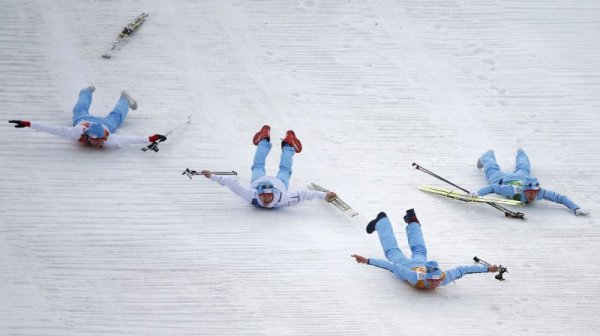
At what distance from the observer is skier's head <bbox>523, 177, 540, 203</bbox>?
1211 cm

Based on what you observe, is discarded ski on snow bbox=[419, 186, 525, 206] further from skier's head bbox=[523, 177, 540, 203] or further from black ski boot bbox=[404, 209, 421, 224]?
black ski boot bbox=[404, 209, 421, 224]

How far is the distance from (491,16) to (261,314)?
8.78 m

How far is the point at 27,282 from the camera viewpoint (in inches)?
386

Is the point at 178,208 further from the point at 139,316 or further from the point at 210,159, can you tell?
the point at 139,316

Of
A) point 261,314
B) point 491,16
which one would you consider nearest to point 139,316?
point 261,314

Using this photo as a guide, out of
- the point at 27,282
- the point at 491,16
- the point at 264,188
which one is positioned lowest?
the point at 27,282

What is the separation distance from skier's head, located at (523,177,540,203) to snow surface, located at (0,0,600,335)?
231 mm

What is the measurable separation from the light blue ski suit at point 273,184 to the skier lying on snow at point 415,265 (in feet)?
4.14

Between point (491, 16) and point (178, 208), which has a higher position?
point (491, 16)

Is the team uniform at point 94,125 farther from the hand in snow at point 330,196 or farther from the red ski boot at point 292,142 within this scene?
the hand in snow at point 330,196

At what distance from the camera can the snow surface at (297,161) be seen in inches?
390

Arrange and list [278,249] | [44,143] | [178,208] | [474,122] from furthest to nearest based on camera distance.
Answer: [474,122], [44,143], [178,208], [278,249]

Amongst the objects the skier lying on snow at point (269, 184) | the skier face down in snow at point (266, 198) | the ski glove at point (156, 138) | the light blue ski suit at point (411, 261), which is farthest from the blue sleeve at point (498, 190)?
the ski glove at point (156, 138)

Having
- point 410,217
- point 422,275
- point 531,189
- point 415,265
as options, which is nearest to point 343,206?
point 410,217
